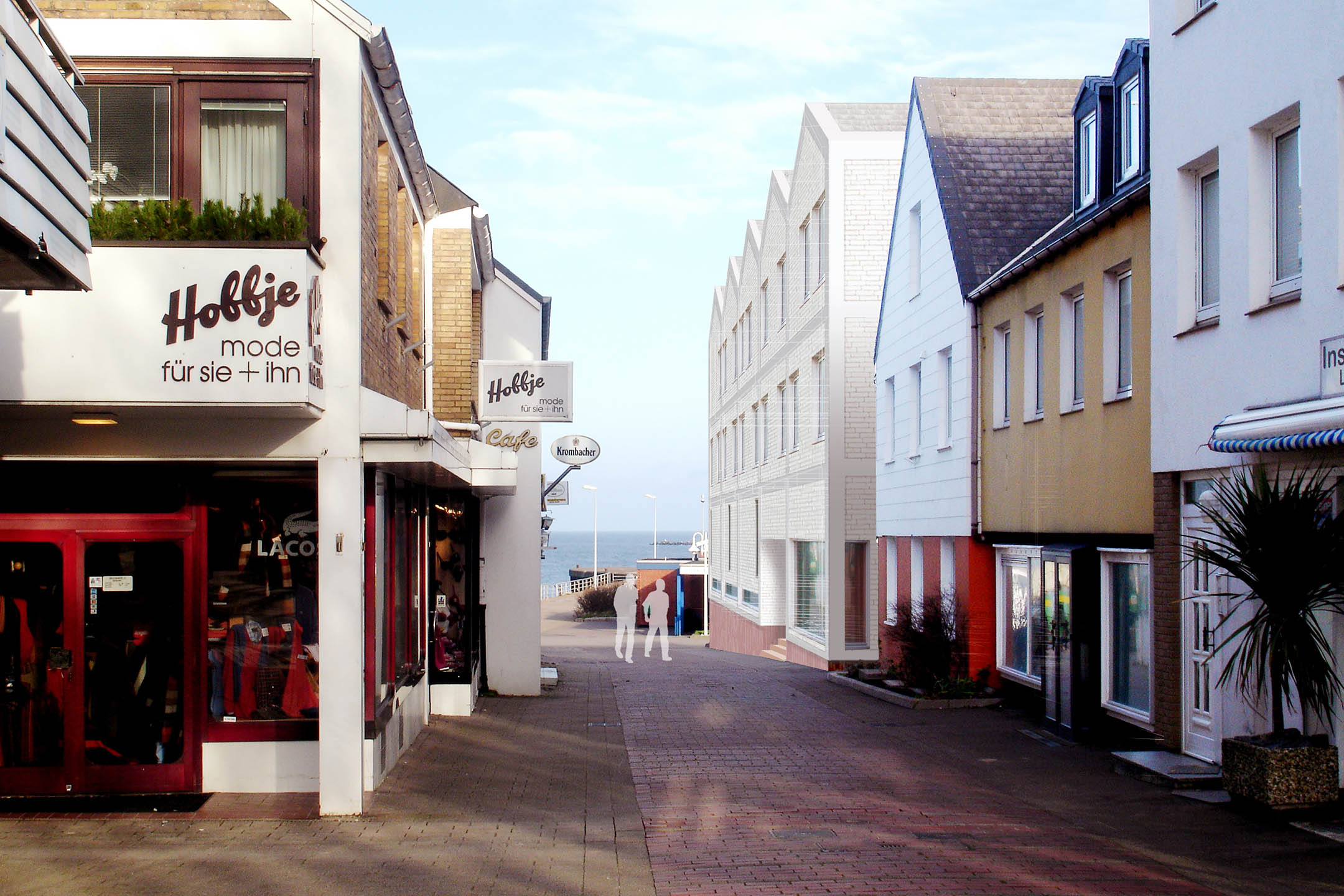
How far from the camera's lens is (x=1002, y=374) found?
17.9 meters

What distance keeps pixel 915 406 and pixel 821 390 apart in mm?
5130

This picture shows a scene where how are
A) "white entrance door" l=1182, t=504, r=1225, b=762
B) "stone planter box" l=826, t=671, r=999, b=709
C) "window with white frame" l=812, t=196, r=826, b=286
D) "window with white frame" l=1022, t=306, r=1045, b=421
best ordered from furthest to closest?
"window with white frame" l=812, t=196, r=826, b=286, "stone planter box" l=826, t=671, r=999, b=709, "window with white frame" l=1022, t=306, r=1045, b=421, "white entrance door" l=1182, t=504, r=1225, b=762

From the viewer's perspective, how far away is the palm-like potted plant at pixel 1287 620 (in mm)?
9297

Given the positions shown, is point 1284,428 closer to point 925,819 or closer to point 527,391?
point 925,819

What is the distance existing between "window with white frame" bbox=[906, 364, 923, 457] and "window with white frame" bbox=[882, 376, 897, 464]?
73cm

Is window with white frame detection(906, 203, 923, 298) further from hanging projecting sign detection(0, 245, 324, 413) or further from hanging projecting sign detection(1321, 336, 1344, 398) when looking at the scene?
hanging projecting sign detection(0, 245, 324, 413)

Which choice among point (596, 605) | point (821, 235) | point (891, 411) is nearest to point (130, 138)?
point (891, 411)

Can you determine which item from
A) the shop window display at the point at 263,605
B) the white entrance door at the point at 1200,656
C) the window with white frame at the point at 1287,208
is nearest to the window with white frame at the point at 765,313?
the white entrance door at the point at 1200,656

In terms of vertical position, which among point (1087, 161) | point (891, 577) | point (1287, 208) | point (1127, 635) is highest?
point (1087, 161)

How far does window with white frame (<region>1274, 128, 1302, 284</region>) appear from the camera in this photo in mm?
10281

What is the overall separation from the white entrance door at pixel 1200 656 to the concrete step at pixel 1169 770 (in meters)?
0.22

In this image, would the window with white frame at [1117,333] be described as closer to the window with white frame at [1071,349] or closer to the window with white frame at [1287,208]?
the window with white frame at [1071,349]

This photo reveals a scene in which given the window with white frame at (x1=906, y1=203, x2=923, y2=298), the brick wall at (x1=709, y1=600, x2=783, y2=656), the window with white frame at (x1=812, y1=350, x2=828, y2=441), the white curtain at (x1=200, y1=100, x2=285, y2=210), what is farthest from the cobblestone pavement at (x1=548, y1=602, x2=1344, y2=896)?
the brick wall at (x1=709, y1=600, x2=783, y2=656)

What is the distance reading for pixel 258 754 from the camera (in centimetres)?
1038
